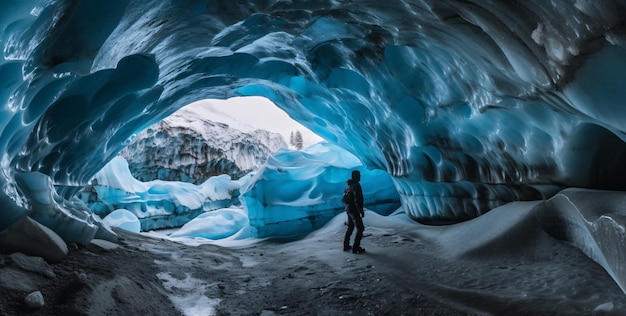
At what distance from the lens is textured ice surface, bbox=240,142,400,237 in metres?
9.38

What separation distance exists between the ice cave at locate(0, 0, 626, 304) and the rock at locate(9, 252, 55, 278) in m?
0.54

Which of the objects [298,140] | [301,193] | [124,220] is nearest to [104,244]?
[301,193]

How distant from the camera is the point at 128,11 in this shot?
2.92 m

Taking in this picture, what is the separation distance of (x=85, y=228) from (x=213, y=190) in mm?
16973

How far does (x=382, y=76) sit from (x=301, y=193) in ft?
17.9

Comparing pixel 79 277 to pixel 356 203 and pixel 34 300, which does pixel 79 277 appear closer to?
pixel 34 300

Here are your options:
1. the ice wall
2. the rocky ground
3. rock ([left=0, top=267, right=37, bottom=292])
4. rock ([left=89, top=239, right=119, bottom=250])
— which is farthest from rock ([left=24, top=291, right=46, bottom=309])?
rock ([left=89, top=239, right=119, bottom=250])

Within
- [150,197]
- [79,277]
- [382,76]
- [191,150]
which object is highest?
[382,76]

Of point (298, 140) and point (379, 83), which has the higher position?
point (379, 83)

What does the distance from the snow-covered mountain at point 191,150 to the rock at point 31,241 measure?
69.0ft

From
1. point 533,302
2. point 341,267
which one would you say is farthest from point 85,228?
point 533,302

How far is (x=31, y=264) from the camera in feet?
8.63

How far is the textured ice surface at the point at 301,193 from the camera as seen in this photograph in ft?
30.8

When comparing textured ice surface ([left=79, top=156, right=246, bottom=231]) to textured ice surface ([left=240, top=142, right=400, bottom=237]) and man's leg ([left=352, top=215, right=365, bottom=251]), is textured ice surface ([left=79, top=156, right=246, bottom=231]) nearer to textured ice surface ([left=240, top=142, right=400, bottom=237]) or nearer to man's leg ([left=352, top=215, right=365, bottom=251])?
textured ice surface ([left=240, top=142, right=400, bottom=237])
